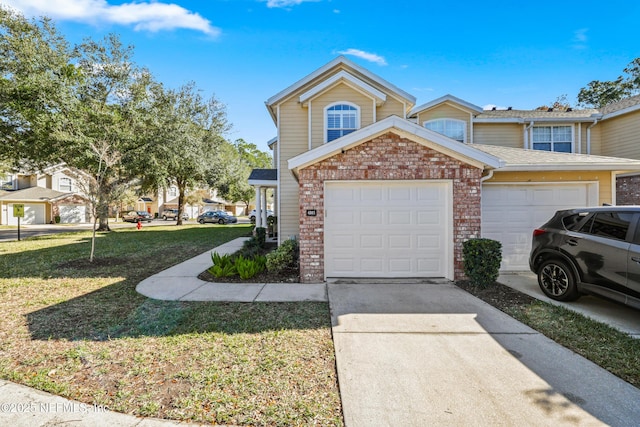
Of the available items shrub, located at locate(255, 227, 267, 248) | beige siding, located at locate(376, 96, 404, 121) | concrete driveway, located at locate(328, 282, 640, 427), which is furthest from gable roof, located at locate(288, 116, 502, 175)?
shrub, located at locate(255, 227, 267, 248)

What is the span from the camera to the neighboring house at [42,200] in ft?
98.7

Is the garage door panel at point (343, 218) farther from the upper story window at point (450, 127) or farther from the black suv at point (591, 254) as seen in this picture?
the upper story window at point (450, 127)

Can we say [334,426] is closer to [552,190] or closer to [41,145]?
[552,190]

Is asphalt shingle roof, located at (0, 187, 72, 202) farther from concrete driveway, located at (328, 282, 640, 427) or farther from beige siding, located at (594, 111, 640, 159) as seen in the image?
beige siding, located at (594, 111, 640, 159)

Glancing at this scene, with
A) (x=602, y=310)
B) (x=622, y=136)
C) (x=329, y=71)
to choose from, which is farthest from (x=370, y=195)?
(x=622, y=136)

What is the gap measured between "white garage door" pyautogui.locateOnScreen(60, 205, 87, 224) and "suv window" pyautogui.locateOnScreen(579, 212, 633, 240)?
1739 inches

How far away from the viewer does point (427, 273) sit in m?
6.94

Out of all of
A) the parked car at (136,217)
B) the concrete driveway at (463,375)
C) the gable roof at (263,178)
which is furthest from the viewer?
the parked car at (136,217)

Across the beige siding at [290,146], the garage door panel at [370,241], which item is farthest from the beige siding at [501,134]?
the garage door panel at [370,241]

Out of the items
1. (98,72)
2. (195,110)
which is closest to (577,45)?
(195,110)

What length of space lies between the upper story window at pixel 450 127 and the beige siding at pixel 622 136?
6.10 metres

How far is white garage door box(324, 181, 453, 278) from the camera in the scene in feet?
22.4

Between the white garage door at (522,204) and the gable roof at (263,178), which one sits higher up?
the gable roof at (263,178)

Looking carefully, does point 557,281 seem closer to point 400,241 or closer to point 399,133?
point 400,241
